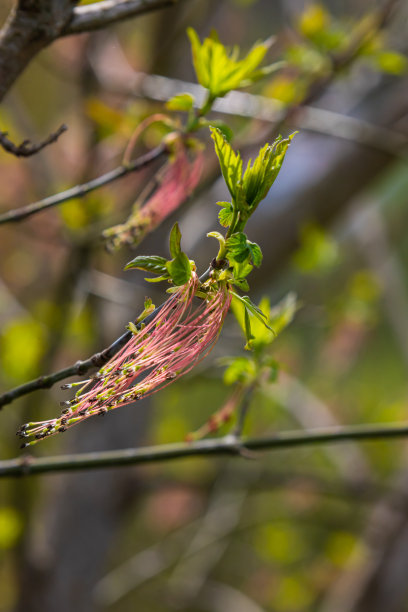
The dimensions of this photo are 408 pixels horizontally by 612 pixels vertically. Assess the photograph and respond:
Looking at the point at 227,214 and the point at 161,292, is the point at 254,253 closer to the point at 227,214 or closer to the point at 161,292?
the point at 227,214

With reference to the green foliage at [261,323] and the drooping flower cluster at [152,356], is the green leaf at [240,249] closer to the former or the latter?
the drooping flower cluster at [152,356]

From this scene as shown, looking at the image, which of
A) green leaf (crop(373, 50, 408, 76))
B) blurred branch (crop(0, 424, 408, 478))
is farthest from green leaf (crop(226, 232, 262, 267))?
green leaf (crop(373, 50, 408, 76))

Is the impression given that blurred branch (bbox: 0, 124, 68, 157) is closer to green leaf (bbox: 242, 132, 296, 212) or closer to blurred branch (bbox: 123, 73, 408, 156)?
green leaf (bbox: 242, 132, 296, 212)

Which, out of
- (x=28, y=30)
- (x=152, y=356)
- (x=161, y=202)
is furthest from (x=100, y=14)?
(x=152, y=356)

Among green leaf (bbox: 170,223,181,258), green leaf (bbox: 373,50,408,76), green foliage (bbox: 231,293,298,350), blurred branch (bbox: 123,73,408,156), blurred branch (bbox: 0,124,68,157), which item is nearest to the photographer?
green leaf (bbox: 170,223,181,258)

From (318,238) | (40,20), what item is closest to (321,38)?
(318,238)

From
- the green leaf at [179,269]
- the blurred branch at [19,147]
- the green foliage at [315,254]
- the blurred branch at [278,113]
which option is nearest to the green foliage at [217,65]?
the blurred branch at [19,147]
